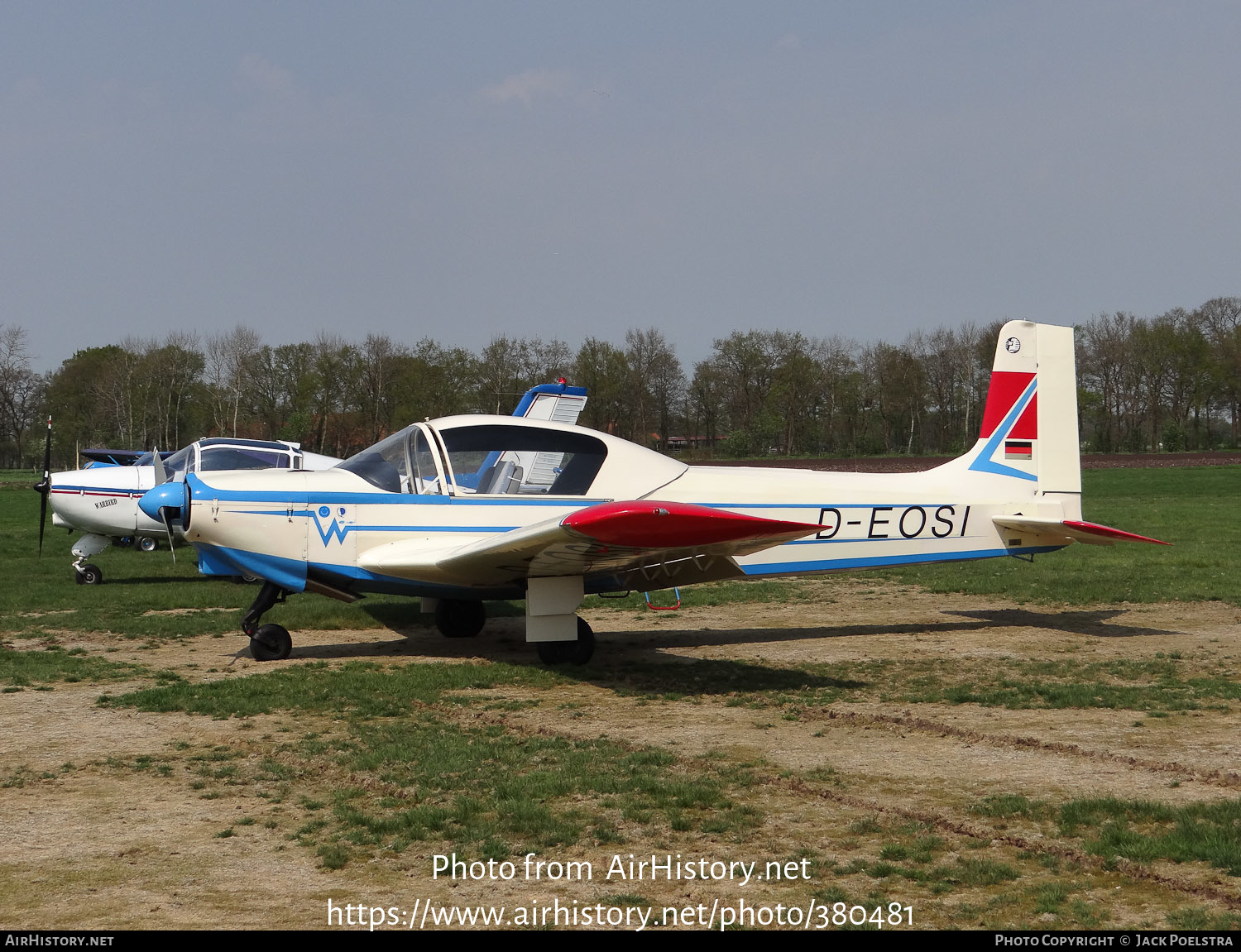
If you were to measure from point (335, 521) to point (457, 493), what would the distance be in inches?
41.7

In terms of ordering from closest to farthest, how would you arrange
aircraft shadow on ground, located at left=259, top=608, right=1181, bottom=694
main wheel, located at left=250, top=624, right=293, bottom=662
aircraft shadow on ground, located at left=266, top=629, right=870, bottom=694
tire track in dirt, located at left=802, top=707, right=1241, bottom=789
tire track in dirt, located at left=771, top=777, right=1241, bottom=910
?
tire track in dirt, located at left=771, top=777, right=1241, bottom=910 < tire track in dirt, located at left=802, top=707, right=1241, bottom=789 < aircraft shadow on ground, located at left=266, top=629, right=870, bottom=694 < aircraft shadow on ground, located at left=259, top=608, right=1181, bottom=694 < main wheel, located at left=250, top=624, right=293, bottom=662

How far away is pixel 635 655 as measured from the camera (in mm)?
9328

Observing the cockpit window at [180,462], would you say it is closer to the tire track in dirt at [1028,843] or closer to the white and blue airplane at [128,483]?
the white and blue airplane at [128,483]

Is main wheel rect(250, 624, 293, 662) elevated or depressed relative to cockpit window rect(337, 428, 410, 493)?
depressed

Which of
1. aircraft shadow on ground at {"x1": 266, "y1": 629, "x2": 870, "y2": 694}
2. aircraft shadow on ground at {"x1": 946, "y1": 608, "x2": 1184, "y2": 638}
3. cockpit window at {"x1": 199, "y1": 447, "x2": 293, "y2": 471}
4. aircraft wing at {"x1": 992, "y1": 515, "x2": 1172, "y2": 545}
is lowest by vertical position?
aircraft shadow on ground at {"x1": 266, "y1": 629, "x2": 870, "y2": 694}

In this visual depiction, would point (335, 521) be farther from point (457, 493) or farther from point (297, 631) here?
point (297, 631)

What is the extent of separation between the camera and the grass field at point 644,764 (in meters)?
3.93

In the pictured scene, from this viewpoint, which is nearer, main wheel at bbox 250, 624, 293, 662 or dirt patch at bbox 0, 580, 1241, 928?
dirt patch at bbox 0, 580, 1241, 928

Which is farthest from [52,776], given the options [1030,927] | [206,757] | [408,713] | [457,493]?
[1030,927]

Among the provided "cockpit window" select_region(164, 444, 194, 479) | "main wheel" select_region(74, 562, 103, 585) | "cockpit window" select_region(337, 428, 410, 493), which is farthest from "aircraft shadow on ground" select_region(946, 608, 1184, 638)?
"main wheel" select_region(74, 562, 103, 585)

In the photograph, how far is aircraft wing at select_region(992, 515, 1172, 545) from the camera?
10.2 metres

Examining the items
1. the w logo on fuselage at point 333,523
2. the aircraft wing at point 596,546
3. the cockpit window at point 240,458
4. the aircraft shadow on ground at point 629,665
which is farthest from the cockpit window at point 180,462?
the aircraft wing at point 596,546

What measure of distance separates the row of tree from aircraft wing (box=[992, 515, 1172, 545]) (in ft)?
153

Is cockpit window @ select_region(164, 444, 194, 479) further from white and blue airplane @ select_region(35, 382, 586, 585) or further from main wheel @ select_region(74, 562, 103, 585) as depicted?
main wheel @ select_region(74, 562, 103, 585)
